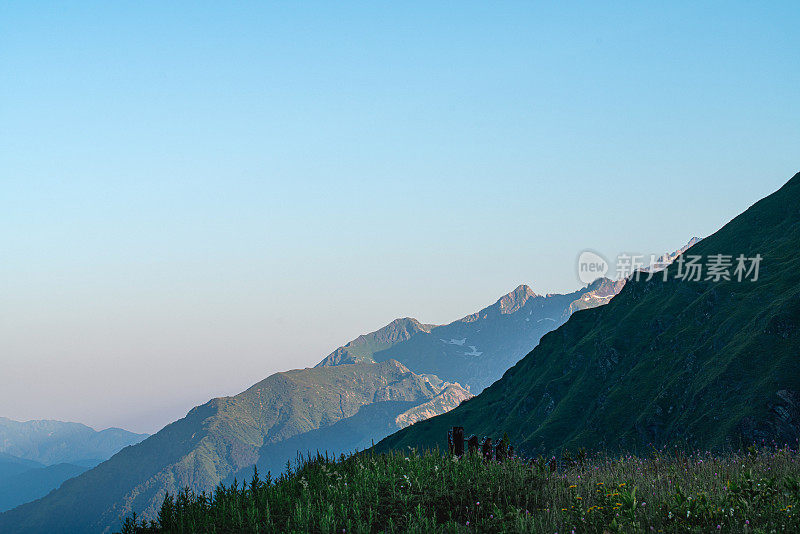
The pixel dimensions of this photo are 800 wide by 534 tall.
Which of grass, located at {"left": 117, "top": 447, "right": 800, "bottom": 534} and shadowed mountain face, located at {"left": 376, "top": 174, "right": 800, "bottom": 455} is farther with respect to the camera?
shadowed mountain face, located at {"left": 376, "top": 174, "right": 800, "bottom": 455}

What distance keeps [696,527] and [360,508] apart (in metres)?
6.30

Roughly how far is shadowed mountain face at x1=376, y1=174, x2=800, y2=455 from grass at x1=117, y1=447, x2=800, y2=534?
59503mm

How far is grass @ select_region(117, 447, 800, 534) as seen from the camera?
10.4 m

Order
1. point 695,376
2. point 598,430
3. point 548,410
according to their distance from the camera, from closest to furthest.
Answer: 1. point 695,376
2. point 598,430
3. point 548,410

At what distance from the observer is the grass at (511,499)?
10445 mm

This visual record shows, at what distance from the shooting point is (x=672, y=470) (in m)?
13.9

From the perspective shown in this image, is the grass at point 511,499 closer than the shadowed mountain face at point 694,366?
Yes

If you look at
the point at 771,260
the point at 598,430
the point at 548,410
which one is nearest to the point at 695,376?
the point at 598,430

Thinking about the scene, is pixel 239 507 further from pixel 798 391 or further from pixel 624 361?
pixel 624 361

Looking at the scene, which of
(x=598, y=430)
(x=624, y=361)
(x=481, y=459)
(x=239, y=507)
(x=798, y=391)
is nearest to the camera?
(x=239, y=507)

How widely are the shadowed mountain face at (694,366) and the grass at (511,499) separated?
5950 centimetres

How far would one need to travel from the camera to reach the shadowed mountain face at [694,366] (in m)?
102

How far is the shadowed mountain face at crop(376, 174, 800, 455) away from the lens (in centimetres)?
10175

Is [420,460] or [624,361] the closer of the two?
[420,460]
